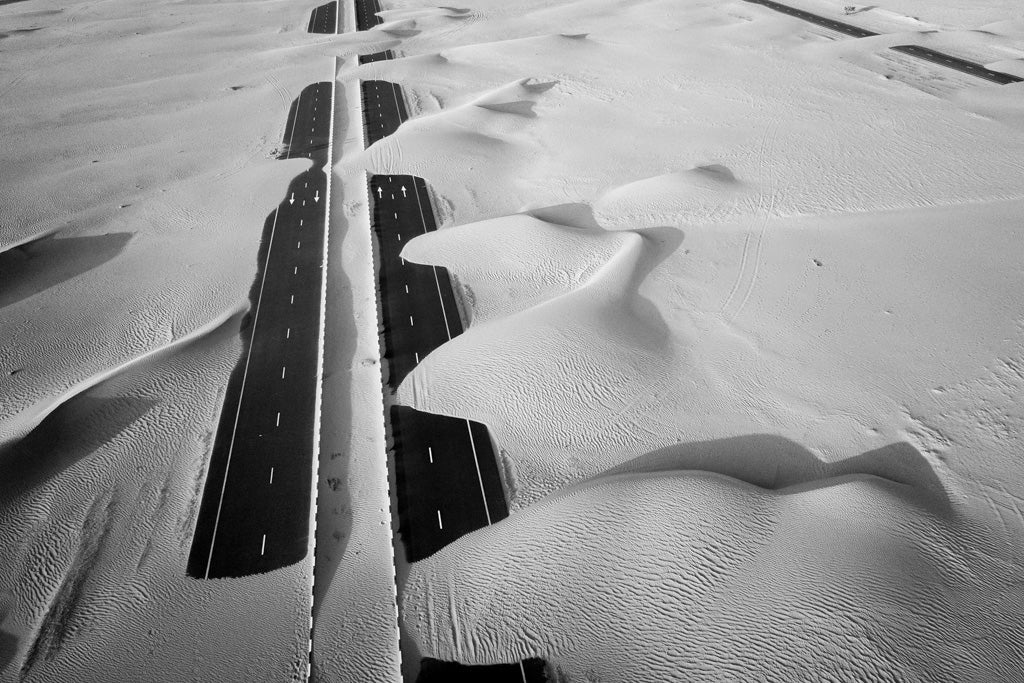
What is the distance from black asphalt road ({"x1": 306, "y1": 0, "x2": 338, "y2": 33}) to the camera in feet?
258

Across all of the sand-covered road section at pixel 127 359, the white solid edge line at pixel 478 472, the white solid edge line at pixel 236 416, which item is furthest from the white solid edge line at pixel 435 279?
the sand-covered road section at pixel 127 359

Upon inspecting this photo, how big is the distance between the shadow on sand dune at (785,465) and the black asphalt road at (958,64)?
43.1 m

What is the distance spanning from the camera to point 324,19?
8269cm

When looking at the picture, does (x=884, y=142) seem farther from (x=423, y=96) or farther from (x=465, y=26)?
(x=465, y=26)

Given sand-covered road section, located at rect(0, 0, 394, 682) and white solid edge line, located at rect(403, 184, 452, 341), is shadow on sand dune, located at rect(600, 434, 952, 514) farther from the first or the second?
white solid edge line, located at rect(403, 184, 452, 341)

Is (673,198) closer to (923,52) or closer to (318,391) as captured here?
(318,391)

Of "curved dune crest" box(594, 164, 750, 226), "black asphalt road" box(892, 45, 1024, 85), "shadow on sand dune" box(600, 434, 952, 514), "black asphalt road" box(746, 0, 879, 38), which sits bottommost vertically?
"shadow on sand dune" box(600, 434, 952, 514)

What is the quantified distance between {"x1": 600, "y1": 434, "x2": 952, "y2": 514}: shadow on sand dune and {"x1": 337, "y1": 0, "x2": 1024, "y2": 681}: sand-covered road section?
0.11m

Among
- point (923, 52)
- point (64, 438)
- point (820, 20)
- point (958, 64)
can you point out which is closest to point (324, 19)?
point (820, 20)

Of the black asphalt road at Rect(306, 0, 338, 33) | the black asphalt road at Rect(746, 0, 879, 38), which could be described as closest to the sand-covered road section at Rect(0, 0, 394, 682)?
the black asphalt road at Rect(306, 0, 338, 33)

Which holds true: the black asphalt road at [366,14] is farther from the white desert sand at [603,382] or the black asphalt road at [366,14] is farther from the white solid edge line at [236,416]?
the white solid edge line at [236,416]

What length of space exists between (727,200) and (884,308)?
11.5 m

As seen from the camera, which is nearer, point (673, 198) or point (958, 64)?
point (673, 198)

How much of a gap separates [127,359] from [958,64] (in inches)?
2494
